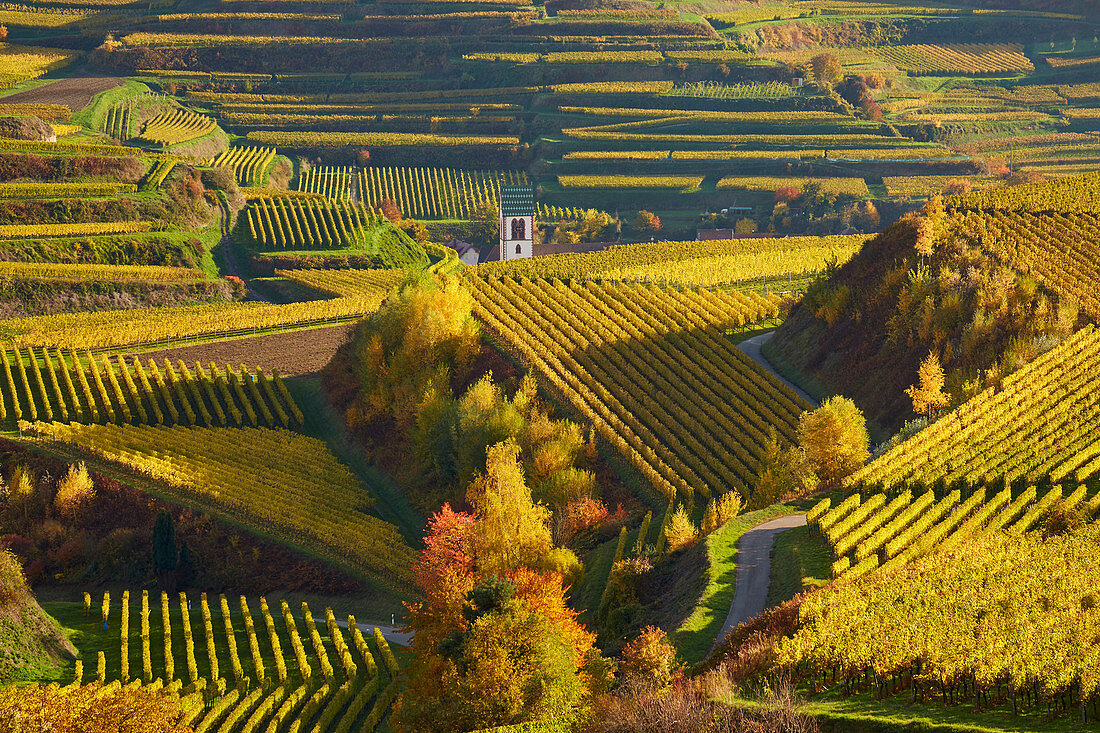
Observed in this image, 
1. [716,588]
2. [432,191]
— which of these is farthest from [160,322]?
[432,191]

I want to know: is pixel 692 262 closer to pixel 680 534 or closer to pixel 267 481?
pixel 267 481

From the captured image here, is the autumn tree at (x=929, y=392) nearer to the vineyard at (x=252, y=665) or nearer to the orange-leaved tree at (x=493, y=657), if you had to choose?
the orange-leaved tree at (x=493, y=657)

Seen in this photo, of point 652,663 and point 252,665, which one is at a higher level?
point 652,663

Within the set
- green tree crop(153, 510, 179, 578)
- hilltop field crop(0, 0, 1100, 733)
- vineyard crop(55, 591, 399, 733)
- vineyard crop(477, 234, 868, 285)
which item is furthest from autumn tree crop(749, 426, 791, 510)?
vineyard crop(477, 234, 868, 285)

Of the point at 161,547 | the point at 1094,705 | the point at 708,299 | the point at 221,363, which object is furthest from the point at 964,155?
the point at 1094,705

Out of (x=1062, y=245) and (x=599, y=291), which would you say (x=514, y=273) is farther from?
(x=1062, y=245)

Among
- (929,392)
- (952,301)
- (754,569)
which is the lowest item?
(754,569)

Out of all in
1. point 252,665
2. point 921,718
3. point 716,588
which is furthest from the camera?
point 252,665

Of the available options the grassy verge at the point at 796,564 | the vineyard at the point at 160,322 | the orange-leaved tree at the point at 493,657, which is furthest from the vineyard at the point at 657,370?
the orange-leaved tree at the point at 493,657
